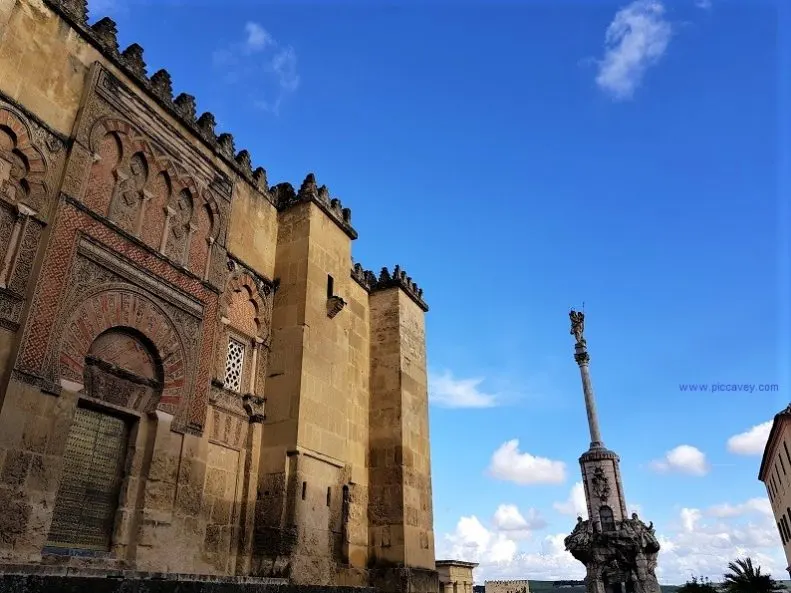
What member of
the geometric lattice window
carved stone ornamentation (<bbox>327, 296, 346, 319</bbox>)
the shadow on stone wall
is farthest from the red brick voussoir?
the shadow on stone wall

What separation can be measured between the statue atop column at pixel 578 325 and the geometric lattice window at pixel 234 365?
28.1 meters

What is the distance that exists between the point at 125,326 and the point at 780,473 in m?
34.0

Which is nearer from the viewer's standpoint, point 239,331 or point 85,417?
point 85,417

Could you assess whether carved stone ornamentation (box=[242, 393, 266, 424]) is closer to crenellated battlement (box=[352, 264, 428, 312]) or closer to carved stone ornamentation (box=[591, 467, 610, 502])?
crenellated battlement (box=[352, 264, 428, 312])

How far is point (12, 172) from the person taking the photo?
6148mm

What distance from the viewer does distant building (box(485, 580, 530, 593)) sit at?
1115 inches

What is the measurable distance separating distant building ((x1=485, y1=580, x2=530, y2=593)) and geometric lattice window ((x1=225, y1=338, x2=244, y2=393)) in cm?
2429

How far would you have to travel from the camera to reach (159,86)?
8367mm

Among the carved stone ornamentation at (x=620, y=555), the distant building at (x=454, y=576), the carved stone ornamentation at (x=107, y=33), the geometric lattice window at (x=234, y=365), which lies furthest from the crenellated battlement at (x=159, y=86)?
the carved stone ornamentation at (x=620, y=555)

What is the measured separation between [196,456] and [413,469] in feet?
15.7

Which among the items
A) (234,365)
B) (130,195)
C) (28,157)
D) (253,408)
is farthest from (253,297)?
(28,157)

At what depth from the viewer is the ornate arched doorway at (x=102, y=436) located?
6203 mm

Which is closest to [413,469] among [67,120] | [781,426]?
[67,120]

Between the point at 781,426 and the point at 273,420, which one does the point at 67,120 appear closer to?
the point at 273,420
